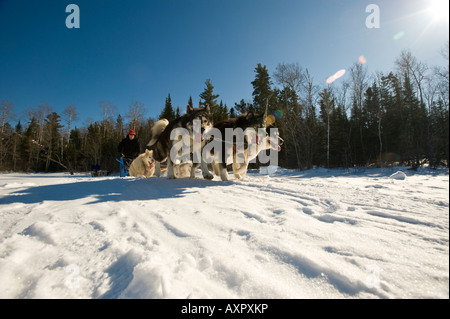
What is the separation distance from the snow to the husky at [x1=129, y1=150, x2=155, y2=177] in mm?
5524

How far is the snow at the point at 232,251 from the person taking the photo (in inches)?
30.3

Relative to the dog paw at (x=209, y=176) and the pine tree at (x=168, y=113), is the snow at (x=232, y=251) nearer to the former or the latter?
the dog paw at (x=209, y=176)

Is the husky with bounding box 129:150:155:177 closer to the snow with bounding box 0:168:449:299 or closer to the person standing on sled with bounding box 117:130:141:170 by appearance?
the person standing on sled with bounding box 117:130:141:170

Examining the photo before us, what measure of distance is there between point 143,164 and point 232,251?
7.17 metres

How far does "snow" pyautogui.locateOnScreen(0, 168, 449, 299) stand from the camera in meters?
0.77

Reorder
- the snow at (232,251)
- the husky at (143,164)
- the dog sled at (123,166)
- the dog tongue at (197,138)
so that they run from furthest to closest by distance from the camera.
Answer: the dog sled at (123,166) < the husky at (143,164) < the dog tongue at (197,138) < the snow at (232,251)

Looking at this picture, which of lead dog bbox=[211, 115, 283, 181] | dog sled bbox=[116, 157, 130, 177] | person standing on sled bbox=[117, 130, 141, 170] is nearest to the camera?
lead dog bbox=[211, 115, 283, 181]

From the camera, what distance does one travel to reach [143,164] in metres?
7.30

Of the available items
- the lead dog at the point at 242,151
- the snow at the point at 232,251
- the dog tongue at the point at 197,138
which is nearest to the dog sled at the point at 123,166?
the lead dog at the point at 242,151

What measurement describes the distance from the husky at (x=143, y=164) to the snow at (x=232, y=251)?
5524 millimetres

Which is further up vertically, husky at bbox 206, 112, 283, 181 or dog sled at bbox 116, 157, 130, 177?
husky at bbox 206, 112, 283, 181

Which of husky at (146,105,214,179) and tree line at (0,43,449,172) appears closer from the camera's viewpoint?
husky at (146,105,214,179)

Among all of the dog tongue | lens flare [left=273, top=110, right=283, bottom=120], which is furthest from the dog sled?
lens flare [left=273, top=110, right=283, bottom=120]
